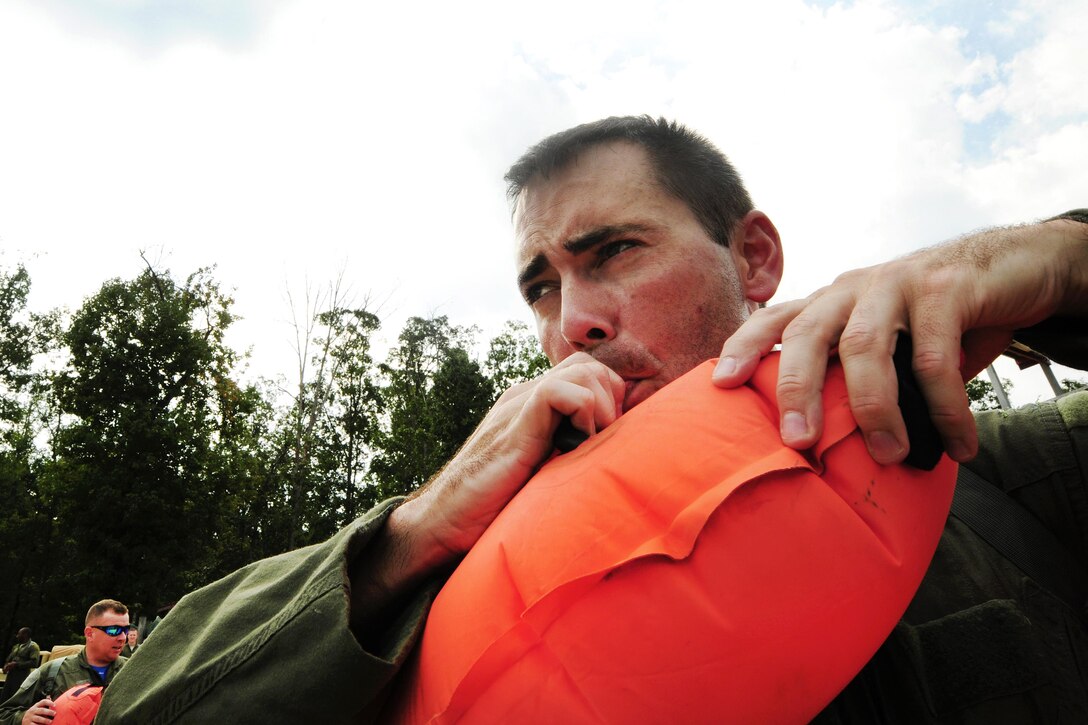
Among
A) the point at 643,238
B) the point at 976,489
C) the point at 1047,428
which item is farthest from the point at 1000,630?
the point at 643,238

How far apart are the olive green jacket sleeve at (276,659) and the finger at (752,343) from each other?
0.76 metres

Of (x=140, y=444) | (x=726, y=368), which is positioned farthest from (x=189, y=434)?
A: (x=726, y=368)

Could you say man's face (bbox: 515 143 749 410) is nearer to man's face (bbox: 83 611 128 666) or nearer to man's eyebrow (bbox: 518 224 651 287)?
man's eyebrow (bbox: 518 224 651 287)

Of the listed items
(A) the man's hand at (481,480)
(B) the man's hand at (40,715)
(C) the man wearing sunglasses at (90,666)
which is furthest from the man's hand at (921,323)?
(C) the man wearing sunglasses at (90,666)

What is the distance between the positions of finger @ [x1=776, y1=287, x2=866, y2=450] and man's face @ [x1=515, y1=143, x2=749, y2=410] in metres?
0.85

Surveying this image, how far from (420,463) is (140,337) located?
44.1ft

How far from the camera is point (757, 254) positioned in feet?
8.33

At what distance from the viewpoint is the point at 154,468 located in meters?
24.6

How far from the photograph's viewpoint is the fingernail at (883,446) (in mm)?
942

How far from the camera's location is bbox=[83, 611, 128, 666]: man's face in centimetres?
685

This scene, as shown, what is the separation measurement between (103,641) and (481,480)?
7.97 metres

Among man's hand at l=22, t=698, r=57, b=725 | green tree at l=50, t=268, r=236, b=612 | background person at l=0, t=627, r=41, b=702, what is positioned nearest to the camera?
man's hand at l=22, t=698, r=57, b=725

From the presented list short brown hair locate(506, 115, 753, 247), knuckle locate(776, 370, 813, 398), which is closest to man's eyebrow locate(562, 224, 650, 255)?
short brown hair locate(506, 115, 753, 247)

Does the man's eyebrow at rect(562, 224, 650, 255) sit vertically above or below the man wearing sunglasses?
above
